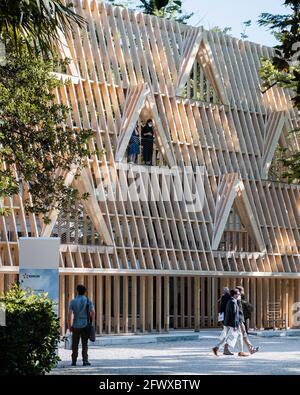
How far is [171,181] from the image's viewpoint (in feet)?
123

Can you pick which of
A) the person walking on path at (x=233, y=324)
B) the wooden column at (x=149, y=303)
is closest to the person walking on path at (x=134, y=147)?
the wooden column at (x=149, y=303)

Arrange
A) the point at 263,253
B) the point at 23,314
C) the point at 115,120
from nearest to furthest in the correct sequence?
the point at 23,314, the point at 115,120, the point at 263,253

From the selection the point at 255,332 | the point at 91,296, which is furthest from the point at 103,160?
the point at 255,332

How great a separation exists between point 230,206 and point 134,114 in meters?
5.29

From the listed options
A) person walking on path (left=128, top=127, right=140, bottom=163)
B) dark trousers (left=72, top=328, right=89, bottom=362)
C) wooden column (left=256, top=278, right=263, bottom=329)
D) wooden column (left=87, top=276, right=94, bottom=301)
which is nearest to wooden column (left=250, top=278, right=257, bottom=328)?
wooden column (left=256, top=278, right=263, bottom=329)

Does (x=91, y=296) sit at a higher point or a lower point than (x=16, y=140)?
lower

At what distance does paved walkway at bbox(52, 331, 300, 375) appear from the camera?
20.8m

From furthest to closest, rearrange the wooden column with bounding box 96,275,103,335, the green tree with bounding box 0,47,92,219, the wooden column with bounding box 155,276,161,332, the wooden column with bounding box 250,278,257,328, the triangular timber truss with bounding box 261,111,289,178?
the triangular timber truss with bounding box 261,111,289,178
the wooden column with bounding box 250,278,257,328
the wooden column with bounding box 155,276,161,332
the wooden column with bounding box 96,275,103,335
the green tree with bounding box 0,47,92,219

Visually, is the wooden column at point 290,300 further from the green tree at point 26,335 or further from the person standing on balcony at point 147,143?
the green tree at point 26,335

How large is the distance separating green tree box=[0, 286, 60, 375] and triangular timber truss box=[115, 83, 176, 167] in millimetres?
15974

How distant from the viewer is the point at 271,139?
1657 inches

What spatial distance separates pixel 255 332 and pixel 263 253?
4577mm

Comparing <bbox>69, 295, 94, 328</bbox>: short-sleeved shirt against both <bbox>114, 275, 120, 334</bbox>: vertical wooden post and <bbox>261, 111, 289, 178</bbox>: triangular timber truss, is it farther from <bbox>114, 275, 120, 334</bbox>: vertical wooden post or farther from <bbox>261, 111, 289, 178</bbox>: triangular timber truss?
<bbox>261, 111, 289, 178</bbox>: triangular timber truss

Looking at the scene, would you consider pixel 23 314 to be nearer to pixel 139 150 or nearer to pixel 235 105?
pixel 139 150
